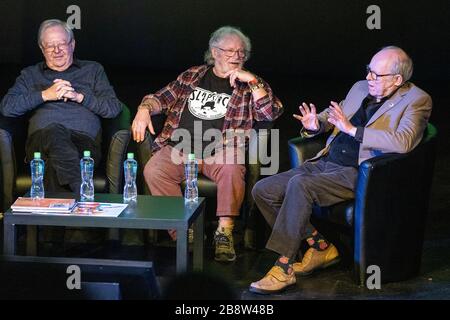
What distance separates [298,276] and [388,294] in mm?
510

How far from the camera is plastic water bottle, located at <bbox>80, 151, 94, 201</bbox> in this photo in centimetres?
450

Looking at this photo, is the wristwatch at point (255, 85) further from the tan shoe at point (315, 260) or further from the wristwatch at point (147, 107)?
the tan shoe at point (315, 260)

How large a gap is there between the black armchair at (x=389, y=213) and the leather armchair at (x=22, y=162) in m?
1.20

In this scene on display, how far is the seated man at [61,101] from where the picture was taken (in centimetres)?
505

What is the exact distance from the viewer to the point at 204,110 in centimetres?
521

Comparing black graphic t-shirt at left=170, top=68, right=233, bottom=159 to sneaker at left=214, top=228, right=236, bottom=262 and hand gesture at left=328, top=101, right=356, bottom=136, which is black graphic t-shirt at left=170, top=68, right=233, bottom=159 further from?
hand gesture at left=328, top=101, right=356, bottom=136

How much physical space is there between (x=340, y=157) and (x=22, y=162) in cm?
181

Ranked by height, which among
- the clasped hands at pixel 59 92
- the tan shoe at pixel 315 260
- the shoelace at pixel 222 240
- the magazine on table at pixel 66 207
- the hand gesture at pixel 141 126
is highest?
the clasped hands at pixel 59 92

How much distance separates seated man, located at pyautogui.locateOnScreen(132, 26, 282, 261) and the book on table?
0.83m

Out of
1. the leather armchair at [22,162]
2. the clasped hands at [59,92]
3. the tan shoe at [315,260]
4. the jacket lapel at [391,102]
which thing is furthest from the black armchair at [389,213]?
the clasped hands at [59,92]
